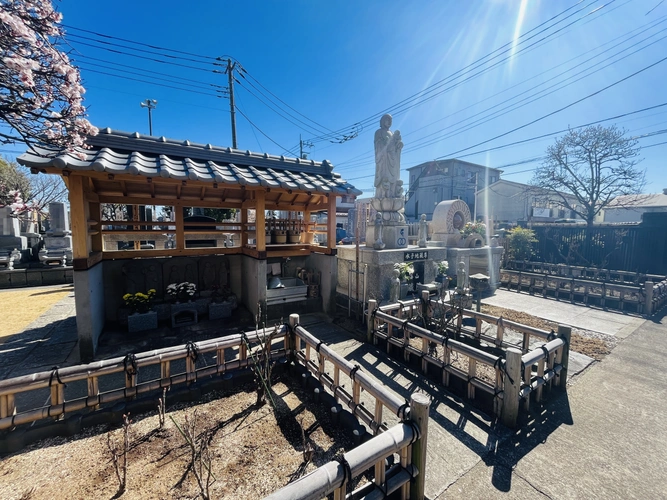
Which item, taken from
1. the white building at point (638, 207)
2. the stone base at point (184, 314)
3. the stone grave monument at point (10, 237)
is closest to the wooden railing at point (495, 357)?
the stone base at point (184, 314)

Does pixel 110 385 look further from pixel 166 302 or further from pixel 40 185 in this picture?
pixel 40 185

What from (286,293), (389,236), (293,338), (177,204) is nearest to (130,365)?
(293,338)

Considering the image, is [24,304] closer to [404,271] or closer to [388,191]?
[404,271]

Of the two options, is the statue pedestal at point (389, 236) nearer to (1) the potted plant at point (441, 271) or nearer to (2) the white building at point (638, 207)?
(1) the potted plant at point (441, 271)

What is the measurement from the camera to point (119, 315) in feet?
19.7

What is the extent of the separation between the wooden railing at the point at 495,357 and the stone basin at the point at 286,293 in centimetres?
215

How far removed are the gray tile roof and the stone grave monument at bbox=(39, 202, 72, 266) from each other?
8.96 meters

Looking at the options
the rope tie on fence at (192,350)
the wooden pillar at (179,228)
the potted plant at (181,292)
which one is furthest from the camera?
the wooden pillar at (179,228)

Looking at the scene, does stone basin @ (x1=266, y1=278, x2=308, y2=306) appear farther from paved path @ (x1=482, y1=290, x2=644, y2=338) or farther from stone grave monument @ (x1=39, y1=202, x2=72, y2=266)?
stone grave monument @ (x1=39, y1=202, x2=72, y2=266)

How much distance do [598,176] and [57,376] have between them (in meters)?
21.1

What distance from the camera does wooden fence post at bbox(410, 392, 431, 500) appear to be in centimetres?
224

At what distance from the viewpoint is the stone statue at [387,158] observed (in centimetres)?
775

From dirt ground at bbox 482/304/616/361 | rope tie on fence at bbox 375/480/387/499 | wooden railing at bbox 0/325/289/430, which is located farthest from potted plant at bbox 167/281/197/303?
dirt ground at bbox 482/304/616/361

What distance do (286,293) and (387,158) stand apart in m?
4.56
